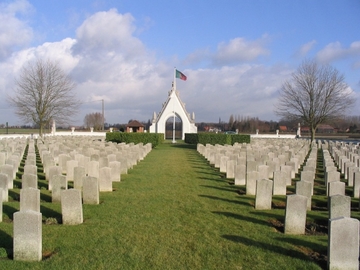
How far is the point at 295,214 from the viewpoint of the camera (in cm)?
689

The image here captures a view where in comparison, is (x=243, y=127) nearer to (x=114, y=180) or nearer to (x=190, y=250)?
(x=114, y=180)

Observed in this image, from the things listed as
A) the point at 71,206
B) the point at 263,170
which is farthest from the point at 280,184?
the point at 71,206

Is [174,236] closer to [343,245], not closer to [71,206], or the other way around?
[71,206]

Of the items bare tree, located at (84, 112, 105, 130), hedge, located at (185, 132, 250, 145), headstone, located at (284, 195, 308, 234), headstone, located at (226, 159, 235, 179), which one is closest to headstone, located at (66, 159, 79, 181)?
headstone, located at (226, 159, 235, 179)

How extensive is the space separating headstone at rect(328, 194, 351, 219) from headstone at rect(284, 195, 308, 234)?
67 centimetres

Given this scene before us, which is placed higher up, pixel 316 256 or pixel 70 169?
pixel 70 169

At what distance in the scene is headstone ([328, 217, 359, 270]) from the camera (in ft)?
17.2

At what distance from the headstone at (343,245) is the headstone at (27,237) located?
446 cm

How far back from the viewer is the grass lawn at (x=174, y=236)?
5.46m

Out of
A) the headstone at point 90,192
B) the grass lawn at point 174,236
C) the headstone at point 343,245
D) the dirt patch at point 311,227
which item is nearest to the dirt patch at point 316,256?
the grass lawn at point 174,236

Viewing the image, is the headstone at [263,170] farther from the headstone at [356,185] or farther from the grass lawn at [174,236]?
the headstone at [356,185]

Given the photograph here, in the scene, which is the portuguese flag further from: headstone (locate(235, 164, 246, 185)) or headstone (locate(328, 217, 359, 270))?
headstone (locate(328, 217, 359, 270))

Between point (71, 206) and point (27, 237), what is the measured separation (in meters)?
1.78

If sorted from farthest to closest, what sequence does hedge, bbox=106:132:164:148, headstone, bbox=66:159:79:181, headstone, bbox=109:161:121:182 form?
hedge, bbox=106:132:164:148 → headstone, bbox=109:161:121:182 → headstone, bbox=66:159:79:181
